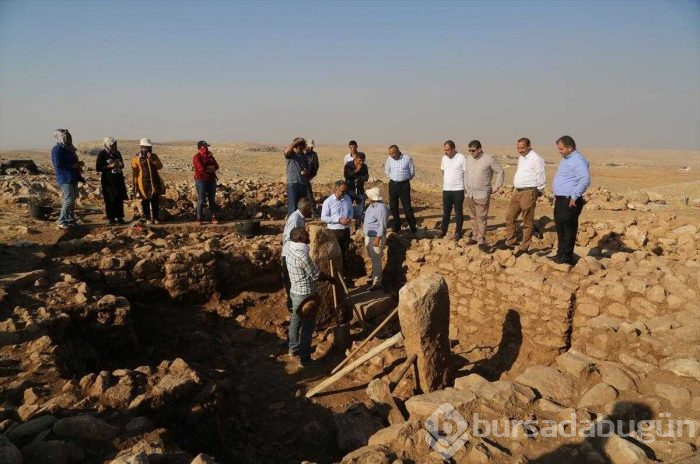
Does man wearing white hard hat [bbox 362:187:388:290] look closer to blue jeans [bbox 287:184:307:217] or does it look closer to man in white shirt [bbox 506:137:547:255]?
blue jeans [bbox 287:184:307:217]

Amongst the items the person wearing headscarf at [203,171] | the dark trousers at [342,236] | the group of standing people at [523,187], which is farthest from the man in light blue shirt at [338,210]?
the person wearing headscarf at [203,171]

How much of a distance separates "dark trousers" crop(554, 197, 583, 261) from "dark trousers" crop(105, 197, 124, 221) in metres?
8.31

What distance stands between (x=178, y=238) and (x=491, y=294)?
5.97 meters

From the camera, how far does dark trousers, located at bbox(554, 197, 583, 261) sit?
19.1 feet

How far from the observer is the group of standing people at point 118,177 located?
7.90 metres

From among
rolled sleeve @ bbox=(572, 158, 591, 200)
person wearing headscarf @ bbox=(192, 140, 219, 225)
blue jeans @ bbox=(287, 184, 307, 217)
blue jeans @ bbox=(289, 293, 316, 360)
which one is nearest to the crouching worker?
blue jeans @ bbox=(289, 293, 316, 360)

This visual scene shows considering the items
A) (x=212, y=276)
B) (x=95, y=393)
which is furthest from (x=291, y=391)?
(x=212, y=276)

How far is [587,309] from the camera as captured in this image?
5020 millimetres

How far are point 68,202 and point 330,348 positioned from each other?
227 inches

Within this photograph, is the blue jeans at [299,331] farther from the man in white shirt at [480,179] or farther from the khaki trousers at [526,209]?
the khaki trousers at [526,209]

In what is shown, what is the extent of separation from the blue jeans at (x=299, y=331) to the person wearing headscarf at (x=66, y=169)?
5.32 m

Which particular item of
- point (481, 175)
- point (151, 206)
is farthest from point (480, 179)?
point (151, 206)

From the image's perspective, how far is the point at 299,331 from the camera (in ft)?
19.5

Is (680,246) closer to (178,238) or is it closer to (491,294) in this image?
(491,294)
